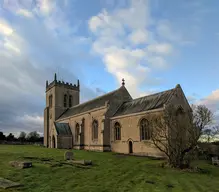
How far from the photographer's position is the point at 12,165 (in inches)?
684

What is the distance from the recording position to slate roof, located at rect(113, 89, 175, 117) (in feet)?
103

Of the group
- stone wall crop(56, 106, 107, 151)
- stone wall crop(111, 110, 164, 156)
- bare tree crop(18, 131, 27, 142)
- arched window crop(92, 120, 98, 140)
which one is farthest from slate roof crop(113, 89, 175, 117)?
bare tree crop(18, 131, 27, 142)

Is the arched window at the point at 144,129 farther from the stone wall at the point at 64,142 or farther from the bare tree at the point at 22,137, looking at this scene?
the bare tree at the point at 22,137

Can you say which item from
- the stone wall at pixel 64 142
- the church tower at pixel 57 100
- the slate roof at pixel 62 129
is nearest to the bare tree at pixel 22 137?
the church tower at pixel 57 100

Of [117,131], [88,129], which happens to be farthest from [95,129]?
[117,131]

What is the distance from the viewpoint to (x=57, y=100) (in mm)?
58969

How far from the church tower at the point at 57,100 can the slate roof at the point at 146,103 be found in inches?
950

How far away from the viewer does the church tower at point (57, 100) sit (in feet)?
194

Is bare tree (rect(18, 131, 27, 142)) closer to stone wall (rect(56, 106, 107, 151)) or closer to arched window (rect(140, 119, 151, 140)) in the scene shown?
stone wall (rect(56, 106, 107, 151))

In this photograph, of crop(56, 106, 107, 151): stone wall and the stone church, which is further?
crop(56, 106, 107, 151): stone wall

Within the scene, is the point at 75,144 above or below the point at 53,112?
below

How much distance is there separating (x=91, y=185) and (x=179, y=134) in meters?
12.3

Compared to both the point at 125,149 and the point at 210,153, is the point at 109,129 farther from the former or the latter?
the point at 210,153

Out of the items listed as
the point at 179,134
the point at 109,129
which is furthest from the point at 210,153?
the point at 109,129
